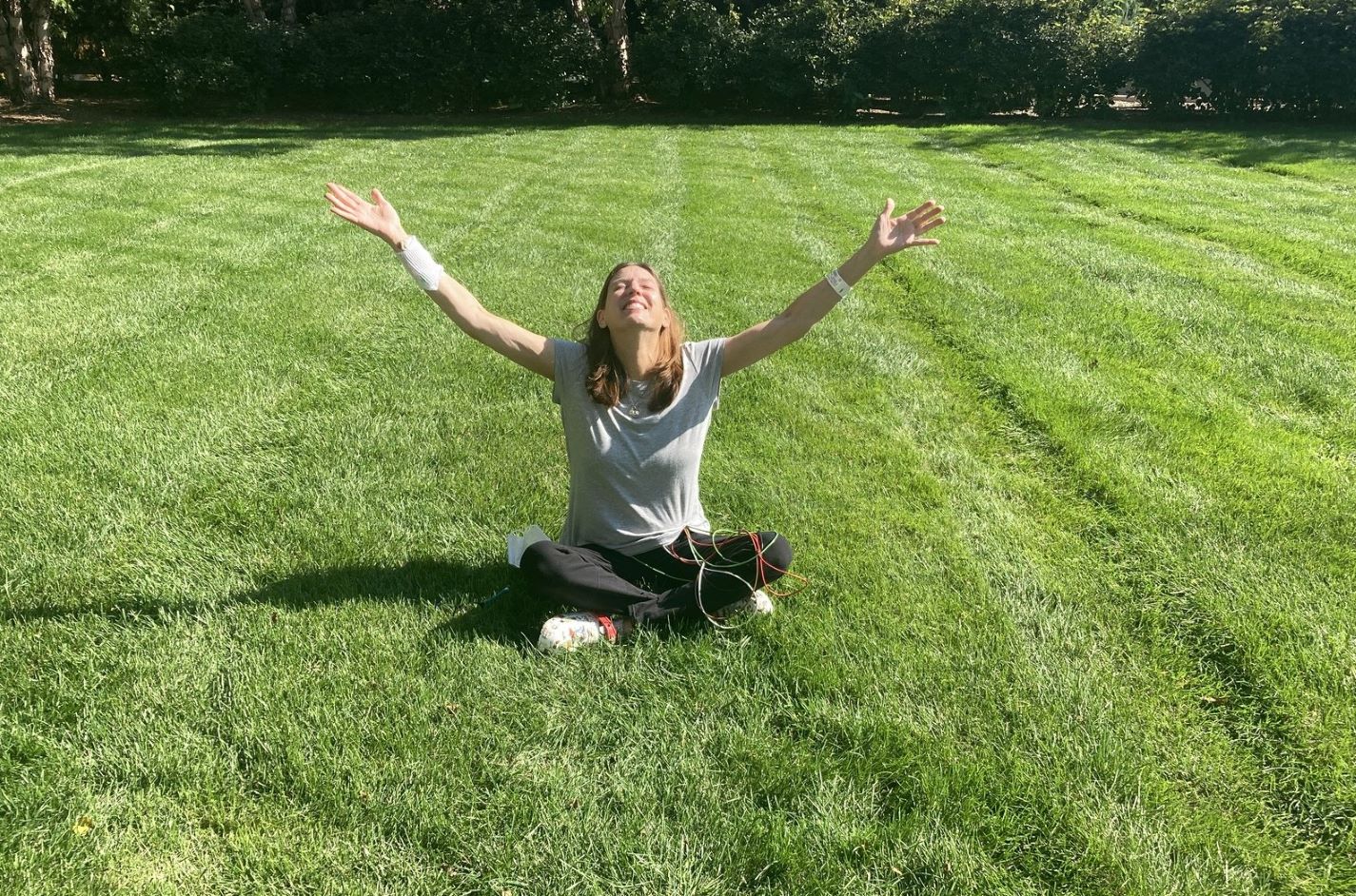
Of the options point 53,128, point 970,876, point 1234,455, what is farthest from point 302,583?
point 53,128

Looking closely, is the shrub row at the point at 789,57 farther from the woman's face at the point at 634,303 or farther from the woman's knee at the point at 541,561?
the woman's knee at the point at 541,561

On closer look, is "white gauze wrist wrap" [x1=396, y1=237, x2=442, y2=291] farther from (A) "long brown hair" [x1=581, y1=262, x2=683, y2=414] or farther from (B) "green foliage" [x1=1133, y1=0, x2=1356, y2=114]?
(B) "green foliage" [x1=1133, y1=0, x2=1356, y2=114]

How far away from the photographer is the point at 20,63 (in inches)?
711

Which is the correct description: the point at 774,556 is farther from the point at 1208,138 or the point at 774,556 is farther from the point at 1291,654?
the point at 1208,138

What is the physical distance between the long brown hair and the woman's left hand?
727 mm

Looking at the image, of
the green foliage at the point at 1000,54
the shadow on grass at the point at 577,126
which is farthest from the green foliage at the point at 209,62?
the green foliage at the point at 1000,54

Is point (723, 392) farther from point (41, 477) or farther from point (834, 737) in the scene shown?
point (41, 477)

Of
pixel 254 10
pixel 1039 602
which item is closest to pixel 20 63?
pixel 254 10

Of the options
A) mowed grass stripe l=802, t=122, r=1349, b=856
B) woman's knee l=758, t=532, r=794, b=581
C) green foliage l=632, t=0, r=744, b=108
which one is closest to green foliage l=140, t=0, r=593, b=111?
green foliage l=632, t=0, r=744, b=108

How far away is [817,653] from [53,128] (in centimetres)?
1811

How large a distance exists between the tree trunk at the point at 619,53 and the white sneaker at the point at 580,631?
21.2m

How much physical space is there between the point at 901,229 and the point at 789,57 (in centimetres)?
1934

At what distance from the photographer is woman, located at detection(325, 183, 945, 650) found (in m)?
2.96

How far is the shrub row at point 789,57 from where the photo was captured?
62.5 feet
